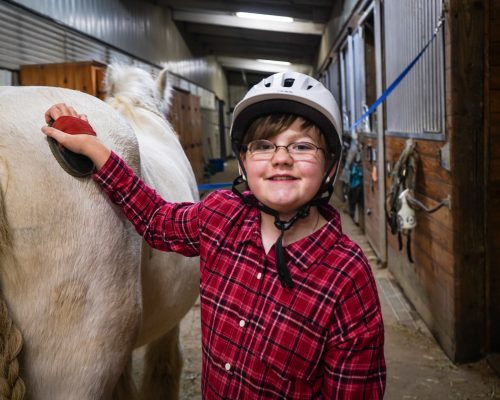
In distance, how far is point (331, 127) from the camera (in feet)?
4.24

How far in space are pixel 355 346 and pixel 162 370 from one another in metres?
1.74

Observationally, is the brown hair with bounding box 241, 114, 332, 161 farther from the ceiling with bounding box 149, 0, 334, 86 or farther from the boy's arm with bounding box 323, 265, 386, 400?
the ceiling with bounding box 149, 0, 334, 86

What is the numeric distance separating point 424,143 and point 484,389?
1.59 m

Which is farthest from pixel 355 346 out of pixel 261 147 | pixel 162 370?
pixel 162 370

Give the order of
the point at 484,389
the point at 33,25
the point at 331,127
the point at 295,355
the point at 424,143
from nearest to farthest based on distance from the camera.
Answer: the point at 295,355, the point at 331,127, the point at 484,389, the point at 424,143, the point at 33,25

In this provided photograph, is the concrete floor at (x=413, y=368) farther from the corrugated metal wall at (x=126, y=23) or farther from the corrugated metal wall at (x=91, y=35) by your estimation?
the corrugated metal wall at (x=126, y=23)

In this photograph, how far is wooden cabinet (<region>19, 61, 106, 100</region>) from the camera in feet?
16.8

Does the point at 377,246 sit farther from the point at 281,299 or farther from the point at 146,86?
the point at 281,299

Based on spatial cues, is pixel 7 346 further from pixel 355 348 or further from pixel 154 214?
pixel 355 348

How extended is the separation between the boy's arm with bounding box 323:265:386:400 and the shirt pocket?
0.10 ft

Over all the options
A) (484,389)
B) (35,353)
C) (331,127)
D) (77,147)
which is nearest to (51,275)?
(35,353)

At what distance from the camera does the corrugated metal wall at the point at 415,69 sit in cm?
311

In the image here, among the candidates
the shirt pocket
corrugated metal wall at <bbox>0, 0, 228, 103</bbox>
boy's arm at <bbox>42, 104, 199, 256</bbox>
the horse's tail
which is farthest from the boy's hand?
corrugated metal wall at <bbox>0, 0, 228, 103</bbox>

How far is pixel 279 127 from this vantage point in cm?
128
